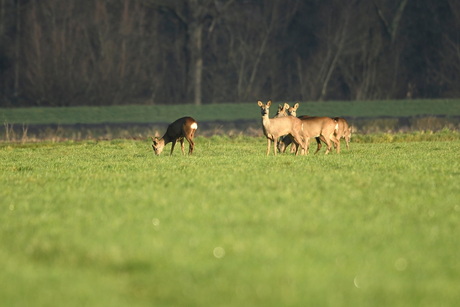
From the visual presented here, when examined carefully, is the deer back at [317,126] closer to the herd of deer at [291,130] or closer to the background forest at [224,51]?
the herd of deer at [291,130]

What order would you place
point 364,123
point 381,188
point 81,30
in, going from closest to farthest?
point 381,188, point 364,123, point 81,30

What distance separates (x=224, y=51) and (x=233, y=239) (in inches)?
2356

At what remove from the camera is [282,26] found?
234 feet

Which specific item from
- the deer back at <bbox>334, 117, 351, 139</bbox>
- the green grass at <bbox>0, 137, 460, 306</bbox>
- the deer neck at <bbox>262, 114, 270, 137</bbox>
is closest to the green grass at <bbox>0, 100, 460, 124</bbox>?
the deer back at <bbox>334, 117, 351, 139</bbox>

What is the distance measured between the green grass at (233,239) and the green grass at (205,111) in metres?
37.9

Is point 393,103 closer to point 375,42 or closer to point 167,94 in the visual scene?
point 375,42

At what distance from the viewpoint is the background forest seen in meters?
59.6

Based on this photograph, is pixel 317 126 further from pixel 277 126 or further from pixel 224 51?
pixel 224 51

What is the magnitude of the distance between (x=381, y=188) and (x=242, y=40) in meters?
53.0

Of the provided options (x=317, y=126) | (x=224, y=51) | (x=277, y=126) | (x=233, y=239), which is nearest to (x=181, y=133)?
(x=277, y=126)

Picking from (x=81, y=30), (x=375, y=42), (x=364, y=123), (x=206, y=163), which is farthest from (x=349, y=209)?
(x=375, y=42)

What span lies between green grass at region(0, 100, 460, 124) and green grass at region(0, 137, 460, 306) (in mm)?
37881

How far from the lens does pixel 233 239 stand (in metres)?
10.2

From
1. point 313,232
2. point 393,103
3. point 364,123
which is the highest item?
point 393,103
